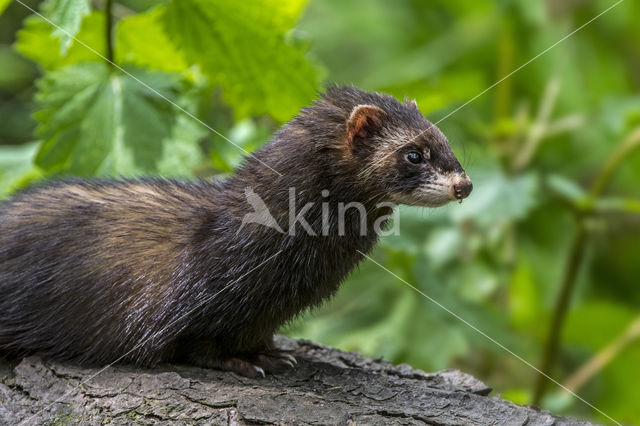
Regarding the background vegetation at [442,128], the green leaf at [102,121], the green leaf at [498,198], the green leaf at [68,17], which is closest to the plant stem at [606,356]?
the background vegetation at [442,128]

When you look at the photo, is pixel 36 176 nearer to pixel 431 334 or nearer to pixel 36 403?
pixel 36 403

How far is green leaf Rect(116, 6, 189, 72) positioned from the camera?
4238mm

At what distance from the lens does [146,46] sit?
4293 millimetres

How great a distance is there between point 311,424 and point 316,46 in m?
5.57

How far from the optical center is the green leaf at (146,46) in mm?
4238

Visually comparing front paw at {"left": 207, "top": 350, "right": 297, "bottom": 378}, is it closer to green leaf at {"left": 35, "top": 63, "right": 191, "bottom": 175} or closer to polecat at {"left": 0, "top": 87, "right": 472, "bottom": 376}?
polecat at {"left": 0, "top": 87, "right": 472, "bottom": 376}

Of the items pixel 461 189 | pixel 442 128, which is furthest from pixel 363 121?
pixel 442 128

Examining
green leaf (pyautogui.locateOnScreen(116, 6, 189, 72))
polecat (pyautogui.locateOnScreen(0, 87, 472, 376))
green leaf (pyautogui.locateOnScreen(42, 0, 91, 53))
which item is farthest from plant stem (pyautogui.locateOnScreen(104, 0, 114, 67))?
polecat (pyautogui.locateOnScreen(0, 87, 472, 376))

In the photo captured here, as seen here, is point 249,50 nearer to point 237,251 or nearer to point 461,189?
point 237,251

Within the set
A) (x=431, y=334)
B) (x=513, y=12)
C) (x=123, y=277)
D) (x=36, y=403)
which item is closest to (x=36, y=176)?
(x=123, y=277)

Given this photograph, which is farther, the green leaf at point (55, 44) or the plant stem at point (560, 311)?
the plant stem at point (560, 311)

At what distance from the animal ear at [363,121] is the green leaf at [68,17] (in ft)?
3.56

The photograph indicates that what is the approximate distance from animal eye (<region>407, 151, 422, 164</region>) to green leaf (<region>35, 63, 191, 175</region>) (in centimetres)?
128

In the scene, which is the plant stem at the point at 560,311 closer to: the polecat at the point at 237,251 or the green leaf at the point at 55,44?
the polecat at the point at 237,251
